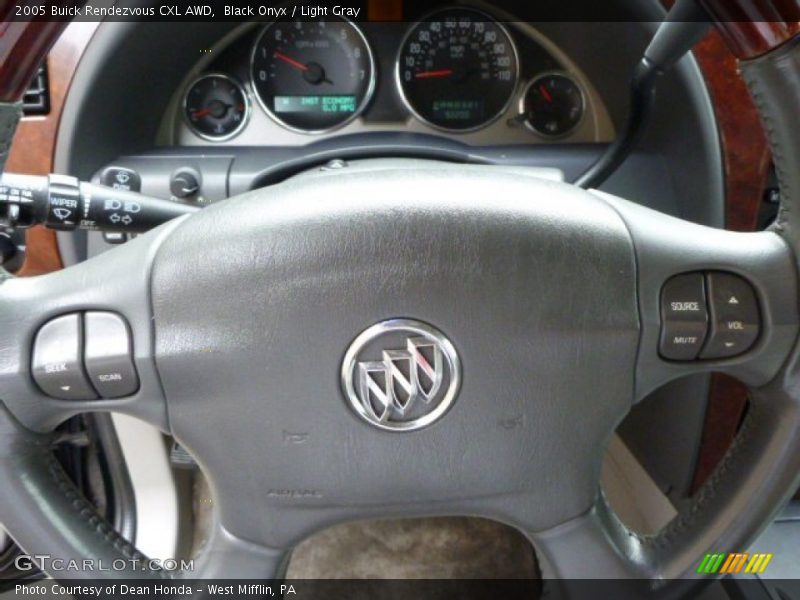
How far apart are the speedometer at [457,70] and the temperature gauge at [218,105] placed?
0.31 meters

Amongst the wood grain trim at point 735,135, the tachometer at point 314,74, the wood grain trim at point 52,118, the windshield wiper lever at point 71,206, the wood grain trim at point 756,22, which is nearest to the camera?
the wood grain trim at point 756,22

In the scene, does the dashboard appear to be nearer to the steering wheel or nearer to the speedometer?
the speedometer

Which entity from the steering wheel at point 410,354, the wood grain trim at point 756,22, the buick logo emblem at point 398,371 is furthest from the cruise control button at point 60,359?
the wood grain trim at point 756,22

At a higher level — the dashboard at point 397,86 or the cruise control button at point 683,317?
the dashboard at point 397,86

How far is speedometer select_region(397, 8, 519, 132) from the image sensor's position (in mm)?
1454

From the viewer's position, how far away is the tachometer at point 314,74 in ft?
4.75

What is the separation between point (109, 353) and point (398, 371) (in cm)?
23

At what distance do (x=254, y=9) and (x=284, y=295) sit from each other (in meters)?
0.98

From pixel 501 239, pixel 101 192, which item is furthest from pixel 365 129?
pixel 501 239

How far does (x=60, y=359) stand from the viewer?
2.02 ft

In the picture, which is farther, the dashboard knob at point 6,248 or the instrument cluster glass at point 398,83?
the instrument cluster glass at point 398,83

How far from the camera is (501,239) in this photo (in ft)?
2.01

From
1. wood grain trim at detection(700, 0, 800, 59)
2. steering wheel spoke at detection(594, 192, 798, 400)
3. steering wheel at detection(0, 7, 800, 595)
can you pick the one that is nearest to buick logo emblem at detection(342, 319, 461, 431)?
steering wheel at detection(0, 7, 800, 595)

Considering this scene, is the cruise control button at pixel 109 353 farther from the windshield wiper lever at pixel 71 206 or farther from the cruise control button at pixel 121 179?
the cruise control button at pixel 121 179
